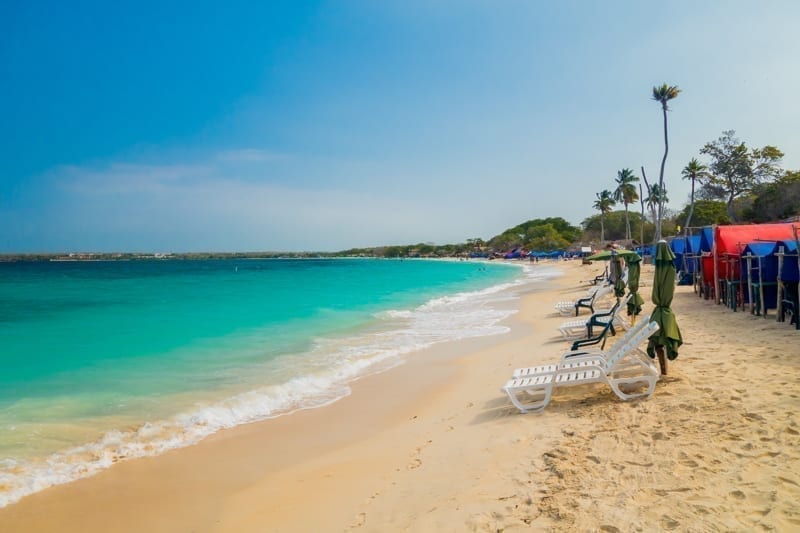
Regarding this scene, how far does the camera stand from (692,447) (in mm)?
4086

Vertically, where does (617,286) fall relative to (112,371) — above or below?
above

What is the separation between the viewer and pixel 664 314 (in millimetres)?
6199

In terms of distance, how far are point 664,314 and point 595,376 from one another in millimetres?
1424

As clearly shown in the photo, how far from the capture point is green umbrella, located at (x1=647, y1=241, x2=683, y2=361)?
20.0 feet

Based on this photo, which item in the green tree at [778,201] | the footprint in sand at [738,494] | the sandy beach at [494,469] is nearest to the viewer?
the footprint in sand at [738,494]

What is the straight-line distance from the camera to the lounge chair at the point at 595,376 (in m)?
5.69

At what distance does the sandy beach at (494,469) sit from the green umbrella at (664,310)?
474 mm

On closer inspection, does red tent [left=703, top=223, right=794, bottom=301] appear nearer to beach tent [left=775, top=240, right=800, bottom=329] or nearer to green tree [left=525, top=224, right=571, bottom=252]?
beach tent [left=775, top=240, right=800, bottom=329]

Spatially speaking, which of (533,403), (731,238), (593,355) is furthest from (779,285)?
(533,403)

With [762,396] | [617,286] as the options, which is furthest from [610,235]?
[762,396]

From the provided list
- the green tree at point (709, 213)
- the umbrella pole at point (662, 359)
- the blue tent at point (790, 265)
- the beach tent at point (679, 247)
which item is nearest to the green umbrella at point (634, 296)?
the blue tent at point (790, 265)

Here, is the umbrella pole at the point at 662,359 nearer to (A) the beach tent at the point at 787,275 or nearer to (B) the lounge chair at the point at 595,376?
(B) the lounge chair at the point at 595,376

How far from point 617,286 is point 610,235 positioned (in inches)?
3170

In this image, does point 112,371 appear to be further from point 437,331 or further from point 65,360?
point 437,331
